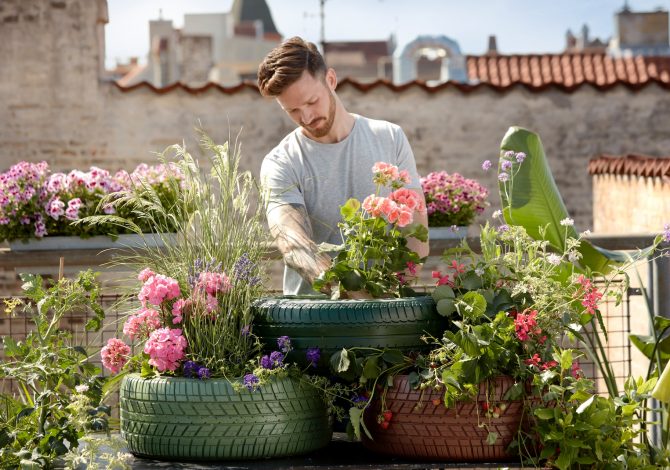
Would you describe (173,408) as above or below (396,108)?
below

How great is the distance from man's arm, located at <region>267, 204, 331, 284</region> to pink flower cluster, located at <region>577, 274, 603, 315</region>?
592mm

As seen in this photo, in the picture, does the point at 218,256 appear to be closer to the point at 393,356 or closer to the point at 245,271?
the point at 245,271

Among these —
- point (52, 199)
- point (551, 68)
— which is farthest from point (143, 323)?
point (551, 68)

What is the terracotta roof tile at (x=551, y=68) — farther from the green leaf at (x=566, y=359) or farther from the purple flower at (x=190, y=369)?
the purple flower at (x=190, y=369)

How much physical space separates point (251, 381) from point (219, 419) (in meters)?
0.10

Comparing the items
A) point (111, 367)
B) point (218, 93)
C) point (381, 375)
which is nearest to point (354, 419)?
point (381, 375)

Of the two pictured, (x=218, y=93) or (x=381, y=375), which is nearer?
(x=381, y=375)

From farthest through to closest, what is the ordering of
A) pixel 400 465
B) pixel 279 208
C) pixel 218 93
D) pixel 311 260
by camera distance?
pixel 218 93
pixel 279 208
pixel 311 260
pixel 400 465

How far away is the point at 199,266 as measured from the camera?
99.9 inches

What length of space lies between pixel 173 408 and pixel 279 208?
0.74 m

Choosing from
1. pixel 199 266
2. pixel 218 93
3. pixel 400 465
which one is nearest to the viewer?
pixel 400 465

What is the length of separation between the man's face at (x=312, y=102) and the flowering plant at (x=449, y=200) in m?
3.14

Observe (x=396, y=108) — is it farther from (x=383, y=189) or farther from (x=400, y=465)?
(x=400, y=465)

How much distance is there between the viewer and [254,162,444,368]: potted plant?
7.94 feet
